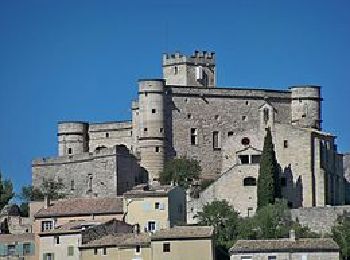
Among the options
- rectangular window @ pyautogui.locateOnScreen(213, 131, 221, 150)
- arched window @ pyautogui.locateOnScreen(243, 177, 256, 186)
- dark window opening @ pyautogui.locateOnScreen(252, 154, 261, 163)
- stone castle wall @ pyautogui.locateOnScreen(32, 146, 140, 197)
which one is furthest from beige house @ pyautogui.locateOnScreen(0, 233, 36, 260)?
rectangular window @ pyautogui.locateOnScreen(213, 131, 221, 150)

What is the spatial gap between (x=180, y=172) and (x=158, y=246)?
2218 cm

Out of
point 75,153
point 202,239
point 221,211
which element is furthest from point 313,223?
point 75,153

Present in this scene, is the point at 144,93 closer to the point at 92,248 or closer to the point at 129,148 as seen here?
the point at 129,148

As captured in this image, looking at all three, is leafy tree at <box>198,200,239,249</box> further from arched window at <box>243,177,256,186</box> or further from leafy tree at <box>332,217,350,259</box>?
leafy tree at <box>332,217,350,259</box>

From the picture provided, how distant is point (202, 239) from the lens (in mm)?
95750

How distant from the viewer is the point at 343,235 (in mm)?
101812

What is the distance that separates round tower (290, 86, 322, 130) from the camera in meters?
123

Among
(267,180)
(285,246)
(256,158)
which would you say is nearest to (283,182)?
(256,158)

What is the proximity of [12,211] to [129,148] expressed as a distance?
1122 cm

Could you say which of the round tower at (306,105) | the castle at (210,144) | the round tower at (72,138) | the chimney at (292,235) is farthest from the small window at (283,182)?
the round tower at (72,138)

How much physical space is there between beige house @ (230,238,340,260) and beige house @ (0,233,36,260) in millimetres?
12984

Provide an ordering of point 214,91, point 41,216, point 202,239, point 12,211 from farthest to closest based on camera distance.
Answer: point 214,91 → point 12,211 → point 41,216 → point 202,239

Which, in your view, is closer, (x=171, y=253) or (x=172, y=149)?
(x=171, y=253)

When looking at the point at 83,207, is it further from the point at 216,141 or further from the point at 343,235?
the point at 216,141
